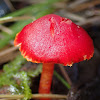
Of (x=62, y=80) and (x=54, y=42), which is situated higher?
(x=54, y=42)

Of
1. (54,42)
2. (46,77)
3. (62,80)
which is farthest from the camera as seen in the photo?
(62,80)

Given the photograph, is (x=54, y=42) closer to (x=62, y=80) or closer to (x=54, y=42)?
(x=54, y=42)

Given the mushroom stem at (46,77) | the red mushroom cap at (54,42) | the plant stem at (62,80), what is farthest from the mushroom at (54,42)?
the plant stem at (62,80)

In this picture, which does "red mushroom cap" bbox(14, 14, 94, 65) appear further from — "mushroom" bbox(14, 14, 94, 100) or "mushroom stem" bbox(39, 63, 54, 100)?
"mushroom stem" bbox(39, 63, 54, 100)

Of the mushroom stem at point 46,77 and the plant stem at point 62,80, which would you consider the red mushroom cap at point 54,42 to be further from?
the plant stem at point 62,80

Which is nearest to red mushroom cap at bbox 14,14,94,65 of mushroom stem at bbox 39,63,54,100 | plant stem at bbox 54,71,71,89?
mushroom stem at bbox 39,63,54,100

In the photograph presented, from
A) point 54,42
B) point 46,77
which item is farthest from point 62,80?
point 54,42

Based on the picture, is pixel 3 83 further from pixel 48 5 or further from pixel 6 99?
pixel 48 5

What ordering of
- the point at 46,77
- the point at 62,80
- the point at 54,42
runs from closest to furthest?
the point at 54,42 → the point at 46,77 → the point at 62,80
